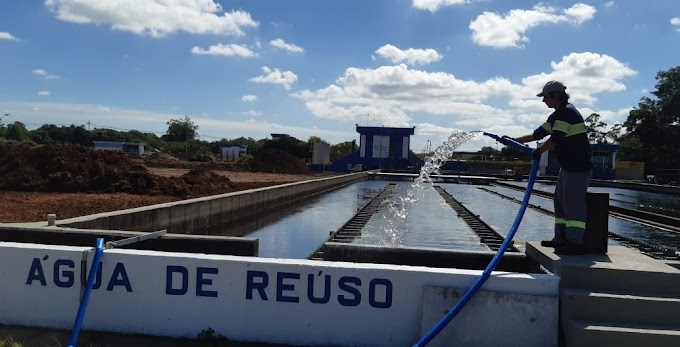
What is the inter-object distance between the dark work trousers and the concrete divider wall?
7.42m

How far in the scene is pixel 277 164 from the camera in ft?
162

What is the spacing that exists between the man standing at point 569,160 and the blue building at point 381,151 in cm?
6100

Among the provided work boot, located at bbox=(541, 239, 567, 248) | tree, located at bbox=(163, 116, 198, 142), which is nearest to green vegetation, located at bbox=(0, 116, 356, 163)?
tree, located at bbox=(163, 116, 198, 142)

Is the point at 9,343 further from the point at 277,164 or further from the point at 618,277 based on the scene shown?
the point at 277,164

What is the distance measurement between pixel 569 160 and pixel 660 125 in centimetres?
7194

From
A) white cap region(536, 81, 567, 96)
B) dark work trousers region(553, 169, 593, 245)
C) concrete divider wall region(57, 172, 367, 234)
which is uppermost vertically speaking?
white cap region(536, 81, 567, 96)

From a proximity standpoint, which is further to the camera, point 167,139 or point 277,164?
point 167,139

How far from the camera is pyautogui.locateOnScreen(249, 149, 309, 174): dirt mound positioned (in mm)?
48719

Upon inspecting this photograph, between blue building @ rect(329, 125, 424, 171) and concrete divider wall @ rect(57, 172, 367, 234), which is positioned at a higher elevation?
blue building @ rect(329, 125, 424, 171)

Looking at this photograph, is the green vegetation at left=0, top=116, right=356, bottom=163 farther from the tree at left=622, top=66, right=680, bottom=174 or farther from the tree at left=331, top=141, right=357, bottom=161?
the tree at left=622, top=66, right=680, bottom=174

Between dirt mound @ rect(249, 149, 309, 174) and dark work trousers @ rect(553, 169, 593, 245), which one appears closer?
dark work trousers @ rect(553, 169, 593, 245)

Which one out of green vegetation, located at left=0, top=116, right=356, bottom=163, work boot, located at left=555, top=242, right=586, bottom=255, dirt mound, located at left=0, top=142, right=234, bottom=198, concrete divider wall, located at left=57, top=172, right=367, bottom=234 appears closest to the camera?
work boot, located at left=555, top=242, right=586, bottom=255

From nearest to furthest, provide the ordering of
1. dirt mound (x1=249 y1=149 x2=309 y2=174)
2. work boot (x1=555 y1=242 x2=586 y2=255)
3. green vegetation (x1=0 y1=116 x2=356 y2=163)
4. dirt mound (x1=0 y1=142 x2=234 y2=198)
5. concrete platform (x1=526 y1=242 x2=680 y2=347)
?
1. concrete platform (x1=526 y1=242 x2=680 y2=347)
2. work boot (x1=555 y1=242 x2=586 y2=255)
3. dirt mound (x1=0 y1=142 x2=234 y2=198)
4. dirt mound (x1=249 y1=149 x2=309 y2=174)
5. green vegetation (x1=0 y1=116 x2=356 y2=163)

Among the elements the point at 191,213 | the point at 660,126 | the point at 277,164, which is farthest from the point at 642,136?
the point at 191,213
